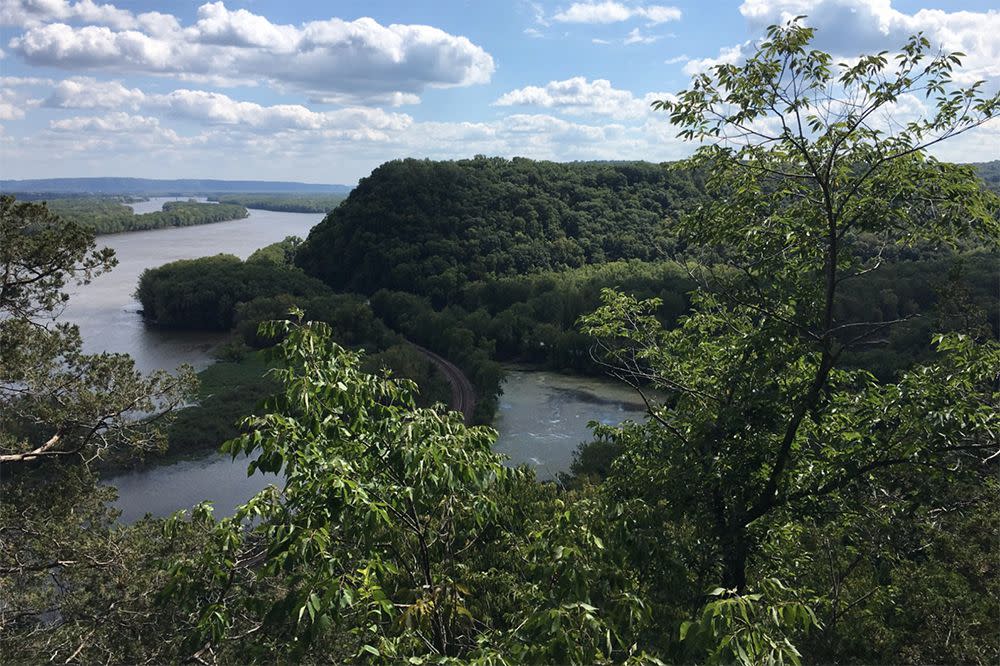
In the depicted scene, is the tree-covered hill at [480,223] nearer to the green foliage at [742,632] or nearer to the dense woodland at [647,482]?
the dense woodland at [647,482]

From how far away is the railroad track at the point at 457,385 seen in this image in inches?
1460

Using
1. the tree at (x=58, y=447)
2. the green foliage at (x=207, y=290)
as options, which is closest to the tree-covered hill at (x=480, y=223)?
the green foliage at (x=207, y=290)

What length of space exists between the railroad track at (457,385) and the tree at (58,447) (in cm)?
2321

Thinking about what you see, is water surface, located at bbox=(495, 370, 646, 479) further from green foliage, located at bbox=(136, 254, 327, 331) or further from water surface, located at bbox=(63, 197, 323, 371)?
green foliage, located at bbox=(136, 254, 327, 331)

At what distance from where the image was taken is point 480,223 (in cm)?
7519

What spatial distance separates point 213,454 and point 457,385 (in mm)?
15241

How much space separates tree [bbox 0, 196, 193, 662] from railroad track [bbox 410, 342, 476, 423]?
2321 cm

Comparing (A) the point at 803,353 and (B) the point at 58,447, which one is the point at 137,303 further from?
(A) the point at 803,353

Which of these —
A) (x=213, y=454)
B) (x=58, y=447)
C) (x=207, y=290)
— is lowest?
(x=213, y=454)

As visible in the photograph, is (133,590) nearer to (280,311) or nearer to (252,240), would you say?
(280,311)

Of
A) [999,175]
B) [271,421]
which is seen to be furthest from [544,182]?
[271,421]

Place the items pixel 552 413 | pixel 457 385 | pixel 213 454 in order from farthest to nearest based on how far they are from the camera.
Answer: pixel 457 385, pixel 552 413, pixel 213 454

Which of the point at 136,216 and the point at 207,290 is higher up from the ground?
the point at 136,216

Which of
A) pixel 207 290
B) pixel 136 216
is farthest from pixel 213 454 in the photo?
pixel 136 216
